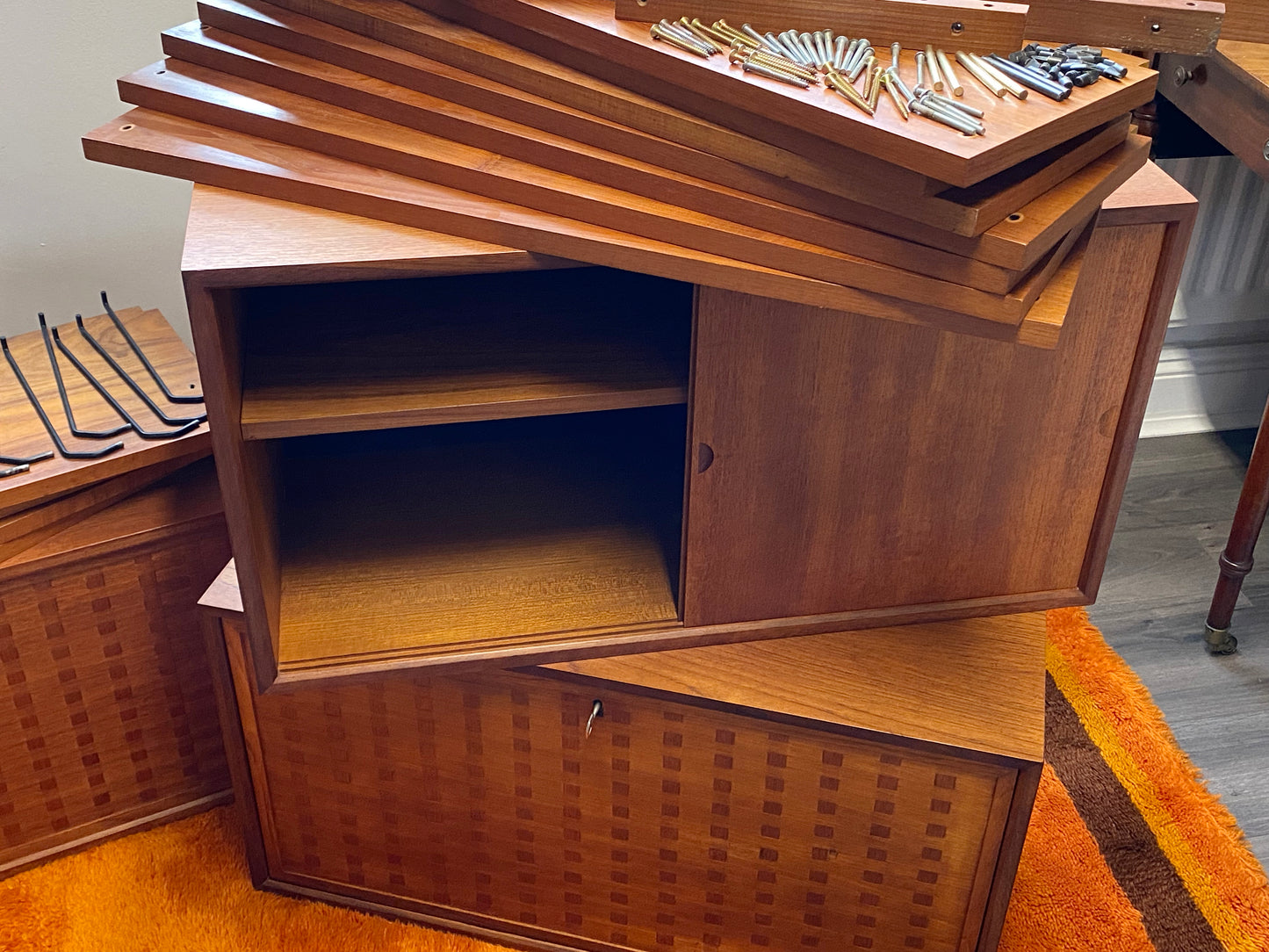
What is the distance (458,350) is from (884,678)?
0.45 metres

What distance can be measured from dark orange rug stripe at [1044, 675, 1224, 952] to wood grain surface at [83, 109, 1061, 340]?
802mm

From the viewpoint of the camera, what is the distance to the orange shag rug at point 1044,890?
1.23m

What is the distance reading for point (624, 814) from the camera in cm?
112

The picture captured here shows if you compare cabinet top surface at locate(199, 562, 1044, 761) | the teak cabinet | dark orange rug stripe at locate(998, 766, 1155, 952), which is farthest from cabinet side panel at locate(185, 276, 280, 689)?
dark orange rug stripe at locate(998, 766, 1155, 952)

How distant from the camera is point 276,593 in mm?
1037

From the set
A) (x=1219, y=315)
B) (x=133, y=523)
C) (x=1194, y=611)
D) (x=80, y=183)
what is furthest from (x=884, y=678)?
(x=1219, y=315)

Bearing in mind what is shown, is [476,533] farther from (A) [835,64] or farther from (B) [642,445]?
(A) [835,64]

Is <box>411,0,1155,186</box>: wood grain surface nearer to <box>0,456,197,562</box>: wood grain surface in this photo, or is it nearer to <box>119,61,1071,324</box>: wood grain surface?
<box>119,61,1071,324</box>: wood grain surface

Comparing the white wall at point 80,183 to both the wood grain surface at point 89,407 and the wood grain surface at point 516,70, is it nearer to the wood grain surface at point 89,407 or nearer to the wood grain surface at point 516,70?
the wood grain surface at point 89,407

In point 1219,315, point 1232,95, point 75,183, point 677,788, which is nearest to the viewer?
point 677,788

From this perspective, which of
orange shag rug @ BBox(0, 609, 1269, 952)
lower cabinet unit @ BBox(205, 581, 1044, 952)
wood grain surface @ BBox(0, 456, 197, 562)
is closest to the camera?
lower cabinet unit @ BBox(205, 581, 1044, 952)

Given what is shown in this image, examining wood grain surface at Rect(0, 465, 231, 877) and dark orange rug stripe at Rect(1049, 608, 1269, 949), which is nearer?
wood grain surface at Rect(0, 465, 231, 877)

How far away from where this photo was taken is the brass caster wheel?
5.19ft

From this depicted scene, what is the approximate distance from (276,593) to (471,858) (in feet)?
1.15
